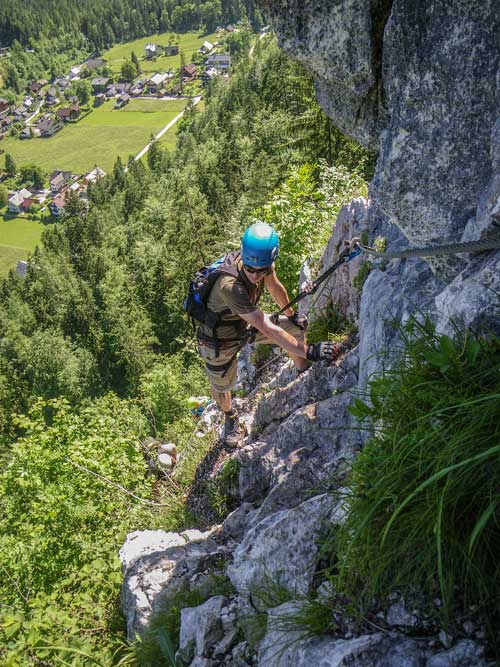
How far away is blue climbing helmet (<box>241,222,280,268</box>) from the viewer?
5.38 meters

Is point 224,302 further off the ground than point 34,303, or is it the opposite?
point 224,302

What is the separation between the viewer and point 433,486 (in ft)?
8.03

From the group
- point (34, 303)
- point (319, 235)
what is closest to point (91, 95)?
point (34, 303)

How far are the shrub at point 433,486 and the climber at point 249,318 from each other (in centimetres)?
269

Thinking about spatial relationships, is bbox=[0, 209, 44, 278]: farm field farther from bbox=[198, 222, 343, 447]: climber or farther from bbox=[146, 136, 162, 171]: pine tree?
bbox=[198, 222, 343, 447]: climber

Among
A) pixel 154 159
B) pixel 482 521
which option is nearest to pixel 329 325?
pixel 482 521

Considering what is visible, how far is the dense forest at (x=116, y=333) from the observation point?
22.4 feet

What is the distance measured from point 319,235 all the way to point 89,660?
8002 millimetres

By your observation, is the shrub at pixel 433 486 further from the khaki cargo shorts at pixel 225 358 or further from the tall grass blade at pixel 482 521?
the khaki cargo shorts at pixel 225 358

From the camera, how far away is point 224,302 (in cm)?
589

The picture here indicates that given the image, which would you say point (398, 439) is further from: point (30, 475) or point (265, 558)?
point (30, 475)

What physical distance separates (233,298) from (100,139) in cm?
14266

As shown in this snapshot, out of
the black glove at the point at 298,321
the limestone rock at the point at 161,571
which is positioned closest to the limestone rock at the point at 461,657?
the limestone rock at the point at 161,571

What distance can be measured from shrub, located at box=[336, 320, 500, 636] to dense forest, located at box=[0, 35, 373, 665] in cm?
305
